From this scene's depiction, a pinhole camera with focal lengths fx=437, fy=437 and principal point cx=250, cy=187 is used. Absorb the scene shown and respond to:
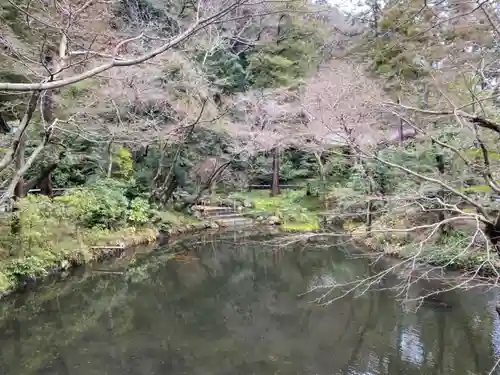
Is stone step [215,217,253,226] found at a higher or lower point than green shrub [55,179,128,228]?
lower

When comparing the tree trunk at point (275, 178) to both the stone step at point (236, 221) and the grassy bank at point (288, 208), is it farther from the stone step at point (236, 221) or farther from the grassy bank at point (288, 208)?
the stone step at point (236, 221)

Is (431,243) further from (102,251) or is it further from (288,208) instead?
(288,208)

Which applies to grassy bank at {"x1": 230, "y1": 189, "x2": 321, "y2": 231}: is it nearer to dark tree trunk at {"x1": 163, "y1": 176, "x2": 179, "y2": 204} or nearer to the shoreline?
the shoreline

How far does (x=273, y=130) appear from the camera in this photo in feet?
57.3

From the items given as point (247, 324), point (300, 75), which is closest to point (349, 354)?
point (247, 324)

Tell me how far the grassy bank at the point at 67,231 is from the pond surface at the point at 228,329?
0.52 m

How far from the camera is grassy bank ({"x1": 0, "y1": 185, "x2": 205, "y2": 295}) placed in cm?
823

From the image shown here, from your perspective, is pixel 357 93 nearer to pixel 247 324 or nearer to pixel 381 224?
pixel 381 224

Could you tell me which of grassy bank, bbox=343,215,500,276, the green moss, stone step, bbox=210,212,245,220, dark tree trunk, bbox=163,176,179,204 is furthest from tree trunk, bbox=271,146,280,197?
grassy bank, bbox=343,215,500,276

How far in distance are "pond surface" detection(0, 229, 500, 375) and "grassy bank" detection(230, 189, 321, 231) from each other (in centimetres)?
639

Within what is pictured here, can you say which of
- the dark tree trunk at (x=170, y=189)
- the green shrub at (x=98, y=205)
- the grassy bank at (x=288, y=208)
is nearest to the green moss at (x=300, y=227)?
the grassy bank at (x=288, y=208)

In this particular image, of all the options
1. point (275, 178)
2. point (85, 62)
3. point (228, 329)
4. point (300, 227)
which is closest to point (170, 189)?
point (300, 227)

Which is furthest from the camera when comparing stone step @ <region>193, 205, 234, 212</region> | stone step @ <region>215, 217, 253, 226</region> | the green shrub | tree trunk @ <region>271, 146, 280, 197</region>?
tree trunk @ <region>271, 146, 280, 197</region>

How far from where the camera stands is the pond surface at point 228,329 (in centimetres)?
568
